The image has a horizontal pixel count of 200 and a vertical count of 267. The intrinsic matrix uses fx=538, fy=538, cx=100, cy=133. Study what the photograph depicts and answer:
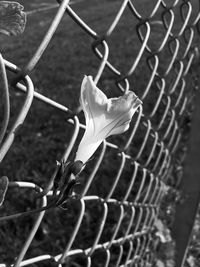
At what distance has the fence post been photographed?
7.17ft

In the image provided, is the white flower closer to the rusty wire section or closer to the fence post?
the rusty wire section

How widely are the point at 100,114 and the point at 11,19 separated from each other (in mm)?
155

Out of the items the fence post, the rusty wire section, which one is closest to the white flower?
the rusty wire section

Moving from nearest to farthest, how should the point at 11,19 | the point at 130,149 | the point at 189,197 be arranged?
A: the point at 11,19 < the point at 189,197 < the point at 130,149

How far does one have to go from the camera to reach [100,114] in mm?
598

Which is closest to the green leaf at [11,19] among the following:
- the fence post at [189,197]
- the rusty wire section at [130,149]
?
the rusty wire section at [130,149]

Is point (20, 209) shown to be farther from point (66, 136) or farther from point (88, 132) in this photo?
point (88, 132)

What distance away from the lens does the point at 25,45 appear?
22.9ft

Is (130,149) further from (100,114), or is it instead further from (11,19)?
(11,19)

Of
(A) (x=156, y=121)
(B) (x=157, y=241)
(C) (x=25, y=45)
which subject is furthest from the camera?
(C) (x=25, y=45)

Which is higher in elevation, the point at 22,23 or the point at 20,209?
the point at 22,23

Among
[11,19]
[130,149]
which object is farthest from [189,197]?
[11,19]

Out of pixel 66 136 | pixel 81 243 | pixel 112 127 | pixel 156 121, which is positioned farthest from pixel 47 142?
pixel 112 127

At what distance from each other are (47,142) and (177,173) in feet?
2.75
